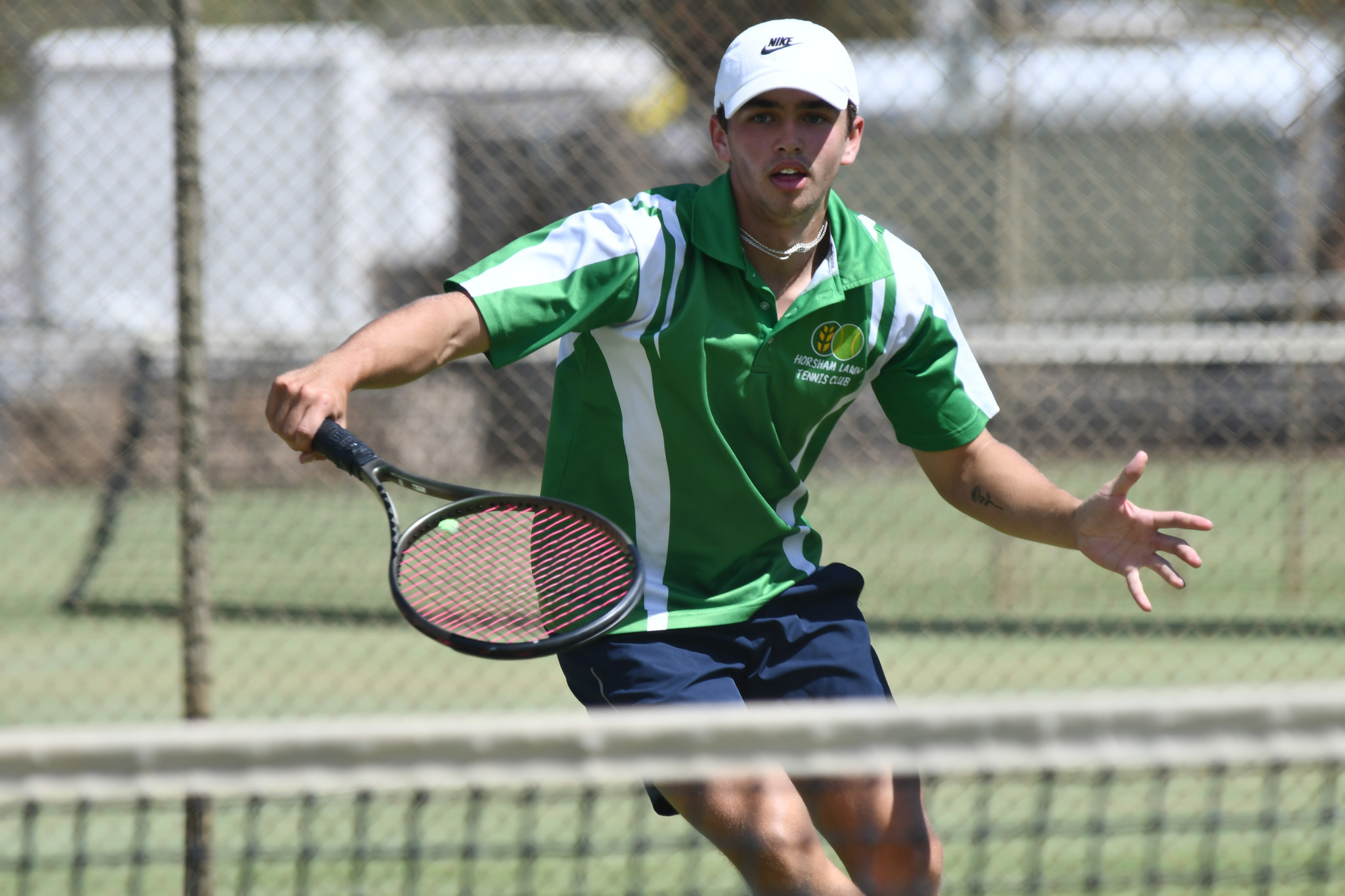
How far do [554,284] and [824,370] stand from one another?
55 cm

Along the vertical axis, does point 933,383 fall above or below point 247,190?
below

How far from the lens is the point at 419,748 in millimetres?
1753

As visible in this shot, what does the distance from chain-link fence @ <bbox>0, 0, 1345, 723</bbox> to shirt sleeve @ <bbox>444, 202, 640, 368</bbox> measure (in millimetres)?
2800

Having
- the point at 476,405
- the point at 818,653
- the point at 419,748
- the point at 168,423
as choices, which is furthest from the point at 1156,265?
the point at 419,748

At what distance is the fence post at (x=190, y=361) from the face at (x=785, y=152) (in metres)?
1.67

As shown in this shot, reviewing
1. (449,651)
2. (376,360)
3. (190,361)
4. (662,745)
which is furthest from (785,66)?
(449,651)

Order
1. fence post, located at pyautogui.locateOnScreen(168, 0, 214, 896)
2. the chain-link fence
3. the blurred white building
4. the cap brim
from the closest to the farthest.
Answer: the cap brim
fence post, located at pyautogui.locateOnScreen(168, 0, 214, 896)
the chain-link fence
the blurred white building

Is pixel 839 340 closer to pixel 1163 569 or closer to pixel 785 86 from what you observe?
pixel 785 86

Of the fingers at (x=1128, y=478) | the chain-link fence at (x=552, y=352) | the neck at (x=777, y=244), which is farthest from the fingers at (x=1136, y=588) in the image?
the chain-link fence at (x=552, y=352)

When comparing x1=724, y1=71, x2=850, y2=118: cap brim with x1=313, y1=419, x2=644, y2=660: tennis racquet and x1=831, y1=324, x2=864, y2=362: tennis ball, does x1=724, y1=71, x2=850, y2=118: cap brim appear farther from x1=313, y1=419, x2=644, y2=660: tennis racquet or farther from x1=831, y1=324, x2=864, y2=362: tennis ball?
x1=313, y1=419, x2=644, y2=660: tennis racquet

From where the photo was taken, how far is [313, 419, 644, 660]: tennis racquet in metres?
2.29

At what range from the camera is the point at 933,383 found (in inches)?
112

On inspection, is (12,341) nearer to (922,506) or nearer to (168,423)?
(168,423)

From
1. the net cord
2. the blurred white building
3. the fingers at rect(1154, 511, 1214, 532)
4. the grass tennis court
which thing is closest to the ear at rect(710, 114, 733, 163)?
the fingers at rect(1154, 511, 1214, 532)
